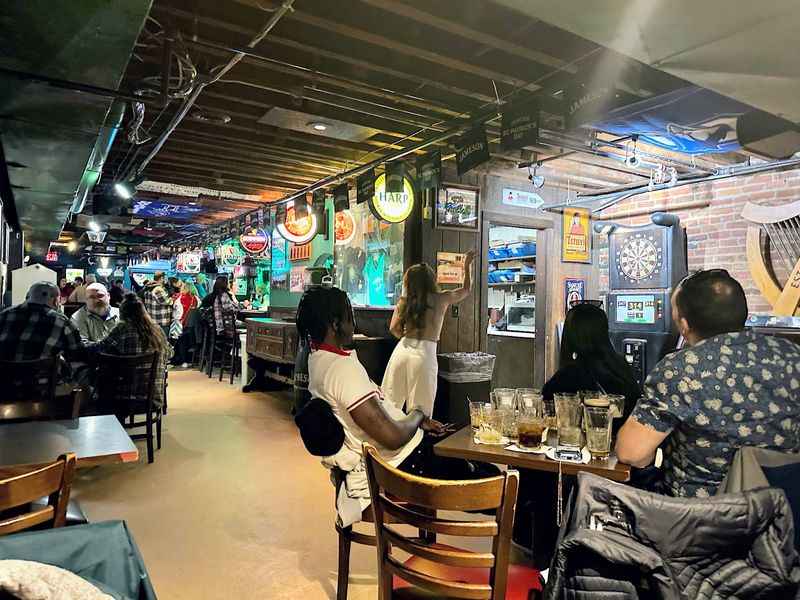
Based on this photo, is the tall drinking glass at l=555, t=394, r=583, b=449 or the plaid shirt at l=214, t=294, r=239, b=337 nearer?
the tall drinking glass at l=555, t=394, r=583, b=449

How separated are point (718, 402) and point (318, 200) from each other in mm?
6533

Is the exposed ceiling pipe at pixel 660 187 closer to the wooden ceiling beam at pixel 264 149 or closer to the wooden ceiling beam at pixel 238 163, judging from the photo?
the wooden ceiling beam at pixel 264 149

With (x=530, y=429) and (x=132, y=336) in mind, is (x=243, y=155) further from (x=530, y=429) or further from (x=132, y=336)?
(x=530, y=429)

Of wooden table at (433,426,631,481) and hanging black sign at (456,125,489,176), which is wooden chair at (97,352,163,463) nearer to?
hanging black sign at (456,125,489,176)

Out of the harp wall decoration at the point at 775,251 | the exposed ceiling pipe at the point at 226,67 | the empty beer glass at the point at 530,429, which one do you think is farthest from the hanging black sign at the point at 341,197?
the empty beer glass at the point at 530,429

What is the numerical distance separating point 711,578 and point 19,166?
226 inches

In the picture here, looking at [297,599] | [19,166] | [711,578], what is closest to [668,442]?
[711,578]

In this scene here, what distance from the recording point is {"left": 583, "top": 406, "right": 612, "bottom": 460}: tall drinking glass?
6.97 feet

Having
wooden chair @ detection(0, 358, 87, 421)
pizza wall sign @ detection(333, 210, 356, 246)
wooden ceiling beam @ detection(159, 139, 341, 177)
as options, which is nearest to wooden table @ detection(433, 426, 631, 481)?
wooden chair @ detection(0, 358, 87, 421)

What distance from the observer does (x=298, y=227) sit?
26.2 feet

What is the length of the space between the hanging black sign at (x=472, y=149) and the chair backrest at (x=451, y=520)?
336 centimetres

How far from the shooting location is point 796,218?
552 cm

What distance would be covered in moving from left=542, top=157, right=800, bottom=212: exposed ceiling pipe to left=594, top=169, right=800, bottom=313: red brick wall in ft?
1.39

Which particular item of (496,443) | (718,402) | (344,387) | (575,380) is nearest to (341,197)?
(575,380)
